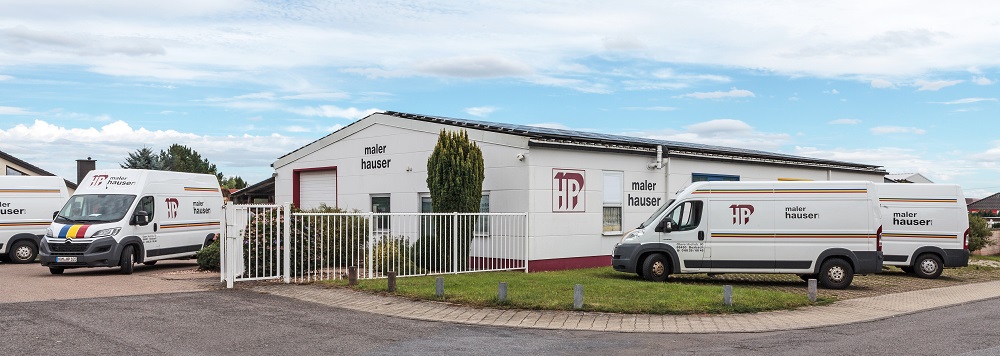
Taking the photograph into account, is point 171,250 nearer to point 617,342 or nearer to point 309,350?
point 309,350

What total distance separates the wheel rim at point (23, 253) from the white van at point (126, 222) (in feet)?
18.9

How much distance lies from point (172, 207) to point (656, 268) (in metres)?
12.3

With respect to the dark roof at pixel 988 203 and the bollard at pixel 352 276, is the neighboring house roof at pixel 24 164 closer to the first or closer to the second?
the bollard at pixel 352 276

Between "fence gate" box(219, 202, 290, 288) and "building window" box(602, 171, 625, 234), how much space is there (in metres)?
8.52

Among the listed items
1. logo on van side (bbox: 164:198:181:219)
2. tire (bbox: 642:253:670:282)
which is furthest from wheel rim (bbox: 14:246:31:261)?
tire (bbox: 642:253:670:282)

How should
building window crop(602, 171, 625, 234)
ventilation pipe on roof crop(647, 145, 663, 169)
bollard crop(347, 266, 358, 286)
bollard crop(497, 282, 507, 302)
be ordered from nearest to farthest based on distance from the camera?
bollard crop(497, 282, 507, 302)
bollard crop(347, 266, 358, 286)
building window crop(602, 171, 625, 234)
ventilation pipe on roof crop(647, 145, 663, 169)

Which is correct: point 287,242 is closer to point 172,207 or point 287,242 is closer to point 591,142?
point 172,207

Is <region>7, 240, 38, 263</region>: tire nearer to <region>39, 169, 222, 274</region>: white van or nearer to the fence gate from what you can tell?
<region>39, 169, 222, 274</region>: white van

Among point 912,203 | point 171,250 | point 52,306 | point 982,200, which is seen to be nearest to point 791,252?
point 912,203

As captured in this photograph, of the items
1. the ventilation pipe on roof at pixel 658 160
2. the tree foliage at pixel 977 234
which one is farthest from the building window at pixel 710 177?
the tree foliage at pixel 977 234

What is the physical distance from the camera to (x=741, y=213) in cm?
1706

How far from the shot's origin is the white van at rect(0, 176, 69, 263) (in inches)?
952

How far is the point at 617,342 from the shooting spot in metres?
10.3

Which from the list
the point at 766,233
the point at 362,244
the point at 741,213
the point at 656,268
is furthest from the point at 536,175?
the point at 766,233
